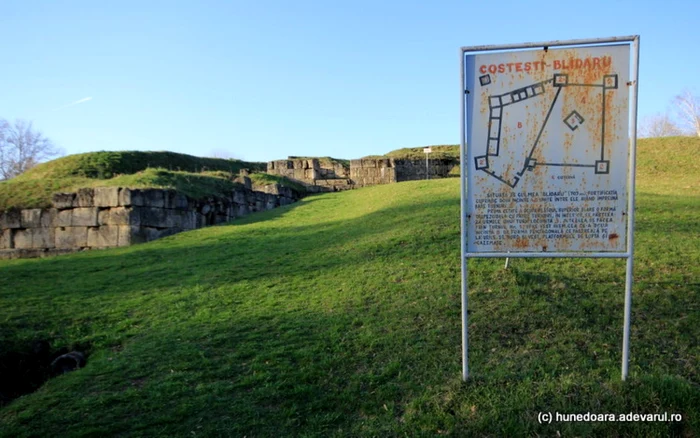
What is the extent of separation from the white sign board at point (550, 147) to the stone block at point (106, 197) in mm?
11765

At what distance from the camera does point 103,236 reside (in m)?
13.9

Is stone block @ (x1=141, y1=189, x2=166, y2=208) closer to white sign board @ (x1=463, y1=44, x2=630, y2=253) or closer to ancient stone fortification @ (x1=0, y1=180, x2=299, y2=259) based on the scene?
ancient stone fortification @ (x1=0, y1=180, x2=299, y2=259)

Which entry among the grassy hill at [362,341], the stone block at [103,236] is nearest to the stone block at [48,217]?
the stone block at [103,236]

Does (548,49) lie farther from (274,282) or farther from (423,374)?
(274,282)

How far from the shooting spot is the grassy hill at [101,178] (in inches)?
582

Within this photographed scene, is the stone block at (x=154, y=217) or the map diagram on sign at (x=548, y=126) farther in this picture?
the stone block at (x=154, y=217)

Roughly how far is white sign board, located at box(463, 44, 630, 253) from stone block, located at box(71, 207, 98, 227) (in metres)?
12.3

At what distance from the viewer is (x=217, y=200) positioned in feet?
54.6

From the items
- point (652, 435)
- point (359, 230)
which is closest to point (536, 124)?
point (652, 435)

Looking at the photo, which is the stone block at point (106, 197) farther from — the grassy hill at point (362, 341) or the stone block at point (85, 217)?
the grassy hill at point (362, 341)

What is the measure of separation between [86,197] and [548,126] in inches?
513

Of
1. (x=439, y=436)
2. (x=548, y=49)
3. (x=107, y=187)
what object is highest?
(x=548, y=49)

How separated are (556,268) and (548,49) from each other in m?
3.86

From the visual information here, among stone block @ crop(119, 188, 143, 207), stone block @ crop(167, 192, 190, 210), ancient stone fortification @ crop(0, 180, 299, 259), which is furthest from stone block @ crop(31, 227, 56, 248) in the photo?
stone block @ crop(167, 192, 190, 210)
